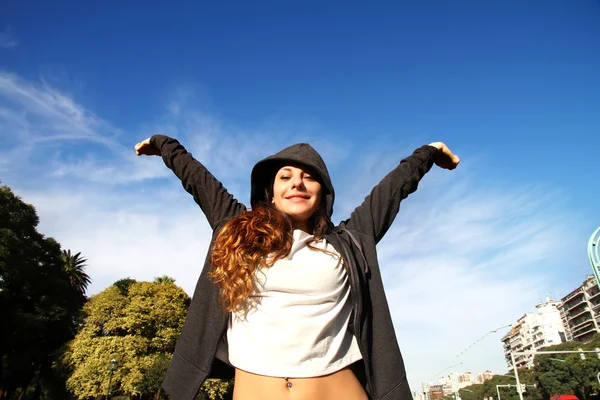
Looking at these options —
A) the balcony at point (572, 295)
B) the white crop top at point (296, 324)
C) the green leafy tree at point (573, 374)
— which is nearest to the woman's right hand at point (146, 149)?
the white crop top at point (296, 324)

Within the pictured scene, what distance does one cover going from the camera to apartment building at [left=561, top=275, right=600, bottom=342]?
7781cm

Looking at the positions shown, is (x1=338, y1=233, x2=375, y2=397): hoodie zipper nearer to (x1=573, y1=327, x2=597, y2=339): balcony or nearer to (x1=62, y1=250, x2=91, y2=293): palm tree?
(x1=62, y1=250, x2=91, y2=293): palm tree

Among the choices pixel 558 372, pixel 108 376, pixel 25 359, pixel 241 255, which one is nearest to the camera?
pixel 241 255

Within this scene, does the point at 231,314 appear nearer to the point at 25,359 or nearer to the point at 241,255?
the point at 241,255

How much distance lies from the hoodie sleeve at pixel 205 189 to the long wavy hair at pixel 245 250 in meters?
0.14

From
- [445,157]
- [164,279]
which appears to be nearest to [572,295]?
[164,279]

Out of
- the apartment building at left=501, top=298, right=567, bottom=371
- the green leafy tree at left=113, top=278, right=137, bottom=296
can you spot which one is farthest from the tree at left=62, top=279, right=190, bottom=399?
the apartment building at left=501, top=298, right=567, bottom=371

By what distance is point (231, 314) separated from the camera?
2.29m

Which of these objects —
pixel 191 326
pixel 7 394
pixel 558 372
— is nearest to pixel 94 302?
pixel 7 394

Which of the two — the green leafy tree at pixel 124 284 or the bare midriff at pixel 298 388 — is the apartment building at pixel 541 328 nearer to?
Result: the green leafy tree at pixel 124 284

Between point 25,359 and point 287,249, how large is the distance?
97.8 ft

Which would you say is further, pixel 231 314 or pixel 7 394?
pixel 7 394

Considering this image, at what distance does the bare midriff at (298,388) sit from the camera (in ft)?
6.38

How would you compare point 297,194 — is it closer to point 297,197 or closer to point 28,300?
point 297,197
